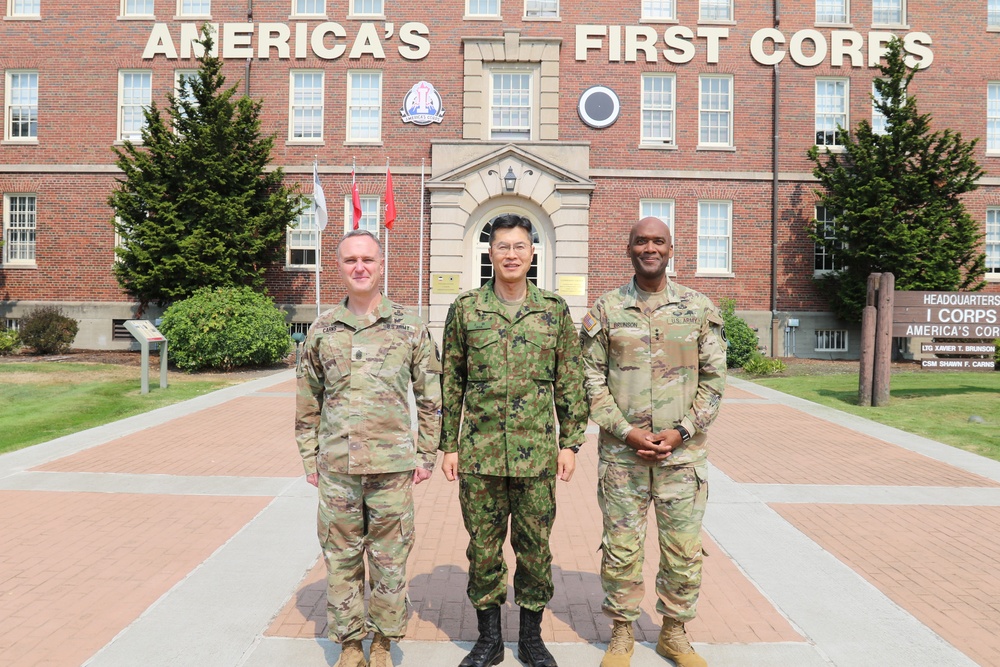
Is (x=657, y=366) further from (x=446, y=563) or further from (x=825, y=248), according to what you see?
(x=825, y=248)

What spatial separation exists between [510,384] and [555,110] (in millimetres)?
17913

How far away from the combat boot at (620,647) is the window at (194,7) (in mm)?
21991

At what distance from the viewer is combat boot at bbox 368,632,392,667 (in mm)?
3371

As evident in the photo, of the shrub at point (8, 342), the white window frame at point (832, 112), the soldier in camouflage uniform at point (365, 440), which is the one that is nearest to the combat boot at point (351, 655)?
the soldier in camouflage uniform at point (365, 440)

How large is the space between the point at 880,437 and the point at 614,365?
719 cm

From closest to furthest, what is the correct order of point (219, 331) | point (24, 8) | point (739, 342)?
point (219, 331)
point (739, 342)
point (24, 8)

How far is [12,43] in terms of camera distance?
69.3 feet

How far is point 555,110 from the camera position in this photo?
66.1 feet

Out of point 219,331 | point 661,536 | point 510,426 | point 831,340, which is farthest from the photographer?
point 831,340

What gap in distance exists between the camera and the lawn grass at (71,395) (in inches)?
390

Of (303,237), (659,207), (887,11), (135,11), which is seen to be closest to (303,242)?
(303,237)

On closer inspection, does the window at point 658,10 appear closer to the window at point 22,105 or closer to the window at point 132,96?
the window at point 132,96

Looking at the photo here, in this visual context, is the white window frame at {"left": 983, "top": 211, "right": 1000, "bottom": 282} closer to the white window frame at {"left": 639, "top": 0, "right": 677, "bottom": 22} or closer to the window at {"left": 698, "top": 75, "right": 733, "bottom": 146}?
the window at {"left": 698, "top": 75, "right": 733, "bottom": 146}

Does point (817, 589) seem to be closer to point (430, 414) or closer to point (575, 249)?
point (430, 414)
